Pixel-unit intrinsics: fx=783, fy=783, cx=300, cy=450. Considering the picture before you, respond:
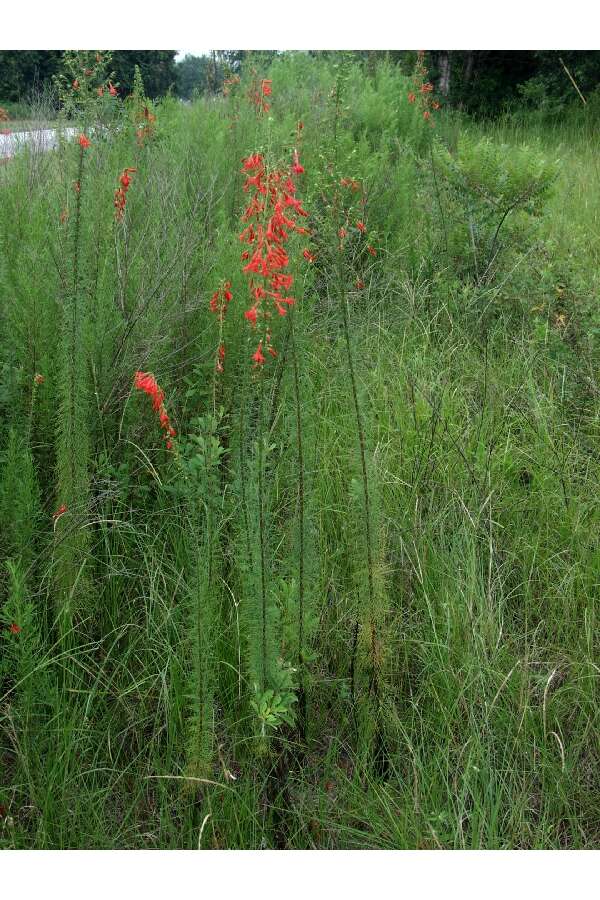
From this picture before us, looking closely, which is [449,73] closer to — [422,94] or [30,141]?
[422,94]

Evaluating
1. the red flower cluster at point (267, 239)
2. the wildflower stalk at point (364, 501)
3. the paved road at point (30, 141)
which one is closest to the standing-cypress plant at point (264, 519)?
the red flower cluster at point (267, 239)

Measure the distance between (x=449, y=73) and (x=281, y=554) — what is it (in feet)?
33.2

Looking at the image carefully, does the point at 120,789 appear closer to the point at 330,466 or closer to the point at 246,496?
the point at 246,496

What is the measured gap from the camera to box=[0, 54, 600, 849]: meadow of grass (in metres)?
1.68

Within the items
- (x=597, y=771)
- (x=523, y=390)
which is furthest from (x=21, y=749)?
(x=523, y=390)

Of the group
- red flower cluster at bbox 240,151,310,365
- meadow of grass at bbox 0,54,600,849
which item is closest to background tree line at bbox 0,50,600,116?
meadow of grass at bbox 0,54,600,849

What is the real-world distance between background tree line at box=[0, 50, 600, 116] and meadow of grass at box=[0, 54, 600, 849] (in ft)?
4.70

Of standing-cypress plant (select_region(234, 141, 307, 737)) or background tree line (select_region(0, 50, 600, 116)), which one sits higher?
background tree line (select_region(0, 50, 600, 116))

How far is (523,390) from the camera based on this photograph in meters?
3.02

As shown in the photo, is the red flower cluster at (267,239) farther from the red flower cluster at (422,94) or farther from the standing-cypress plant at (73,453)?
the red flower cluster at (422,94)

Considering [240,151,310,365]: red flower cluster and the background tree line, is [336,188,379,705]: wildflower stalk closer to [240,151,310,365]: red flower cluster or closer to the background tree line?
[240,151,310,365]: red flower cluster

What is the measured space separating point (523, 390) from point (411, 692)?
1.52 meters

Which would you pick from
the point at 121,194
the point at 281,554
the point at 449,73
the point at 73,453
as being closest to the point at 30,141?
the point at 121,194

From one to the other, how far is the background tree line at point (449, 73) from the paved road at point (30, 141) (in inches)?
12.1
